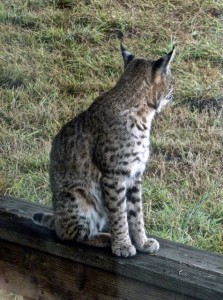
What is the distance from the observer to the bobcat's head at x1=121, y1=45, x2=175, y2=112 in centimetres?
231

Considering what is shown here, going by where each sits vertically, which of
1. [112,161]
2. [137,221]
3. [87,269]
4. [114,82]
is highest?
[114,82]

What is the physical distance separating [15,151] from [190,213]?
0.52 metres

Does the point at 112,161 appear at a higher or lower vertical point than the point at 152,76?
lower

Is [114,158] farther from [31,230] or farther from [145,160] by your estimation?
[31,230]

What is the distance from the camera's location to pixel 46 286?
8.29 feet

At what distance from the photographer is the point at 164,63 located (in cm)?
227

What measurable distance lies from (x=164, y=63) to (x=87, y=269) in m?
0.56

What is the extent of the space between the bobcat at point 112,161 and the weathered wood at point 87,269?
5 cm

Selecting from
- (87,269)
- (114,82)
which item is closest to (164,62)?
(114,82)

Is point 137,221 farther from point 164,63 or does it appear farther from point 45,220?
point 164,63

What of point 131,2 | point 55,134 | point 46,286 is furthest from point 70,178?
point 131,2

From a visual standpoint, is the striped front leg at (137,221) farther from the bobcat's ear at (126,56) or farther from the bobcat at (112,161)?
the bobcat's ear at (126,56)

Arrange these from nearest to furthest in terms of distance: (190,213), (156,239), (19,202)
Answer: (190,213)
(156,239)
(19,202)

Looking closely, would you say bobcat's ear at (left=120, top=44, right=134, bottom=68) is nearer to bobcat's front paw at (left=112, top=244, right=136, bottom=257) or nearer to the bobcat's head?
the bobcat's head
